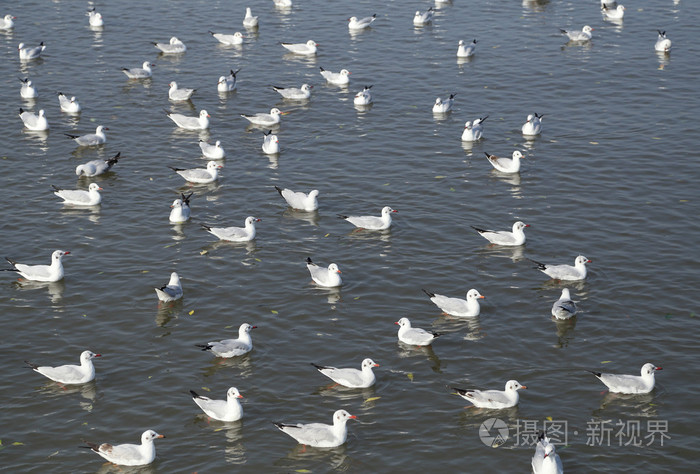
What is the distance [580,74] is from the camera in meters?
45.1

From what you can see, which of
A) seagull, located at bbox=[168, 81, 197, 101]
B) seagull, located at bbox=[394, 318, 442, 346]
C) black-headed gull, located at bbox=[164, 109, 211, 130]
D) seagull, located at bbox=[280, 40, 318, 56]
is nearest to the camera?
seagull, located at bbox=[394, 318, 442, 346]

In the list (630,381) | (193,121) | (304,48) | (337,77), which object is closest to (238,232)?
(193,121)

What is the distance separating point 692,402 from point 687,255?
26.1 ft

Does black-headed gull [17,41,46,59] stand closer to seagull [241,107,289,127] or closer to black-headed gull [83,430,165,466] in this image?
seagull [241,107,289,127]

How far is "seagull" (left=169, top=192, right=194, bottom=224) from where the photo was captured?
31.8 meters

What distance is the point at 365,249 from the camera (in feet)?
100

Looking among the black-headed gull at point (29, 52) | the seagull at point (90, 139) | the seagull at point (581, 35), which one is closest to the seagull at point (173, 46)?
the black-headed gull at point (29, 52)

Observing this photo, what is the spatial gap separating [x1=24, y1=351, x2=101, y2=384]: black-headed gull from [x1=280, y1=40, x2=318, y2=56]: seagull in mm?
28423

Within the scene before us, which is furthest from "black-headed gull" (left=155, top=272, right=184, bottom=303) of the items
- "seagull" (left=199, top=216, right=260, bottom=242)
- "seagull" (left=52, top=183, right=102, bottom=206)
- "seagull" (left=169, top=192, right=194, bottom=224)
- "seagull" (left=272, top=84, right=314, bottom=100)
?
"seagull" (left=272, top=84, right=314, bottom=100)

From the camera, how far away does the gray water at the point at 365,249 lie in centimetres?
2211

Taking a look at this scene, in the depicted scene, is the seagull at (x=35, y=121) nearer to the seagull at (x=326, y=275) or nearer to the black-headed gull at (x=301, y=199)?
the black-headed gull at (x=301, y=199)

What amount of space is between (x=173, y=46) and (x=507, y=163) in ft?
71.1

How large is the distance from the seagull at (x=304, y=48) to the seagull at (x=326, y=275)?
2293cm

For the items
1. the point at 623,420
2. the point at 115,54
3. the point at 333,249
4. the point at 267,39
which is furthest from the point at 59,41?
the point at 623,420
